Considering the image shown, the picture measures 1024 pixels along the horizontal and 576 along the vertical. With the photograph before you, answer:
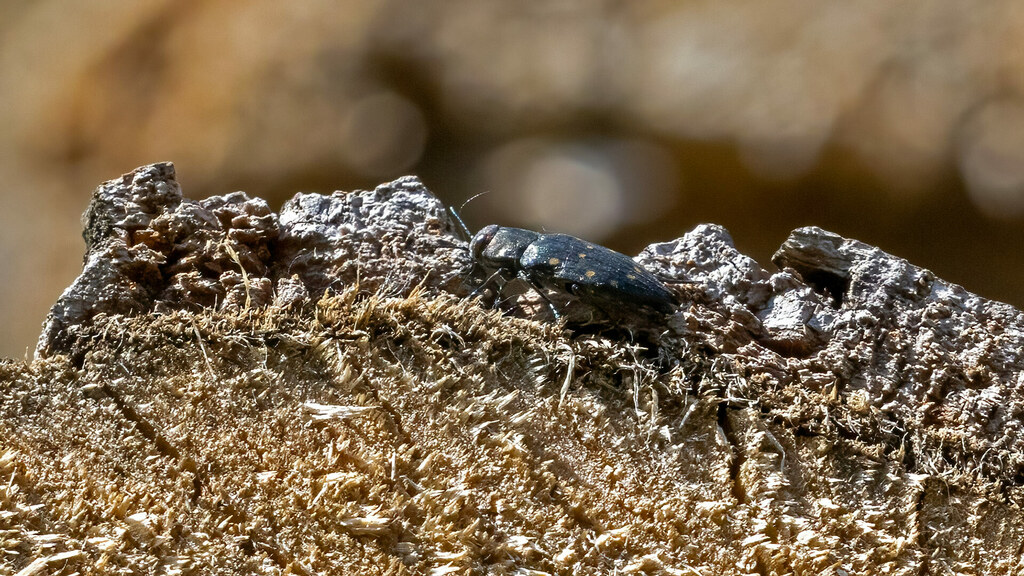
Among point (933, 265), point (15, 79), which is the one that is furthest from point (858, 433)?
point (15, 79)

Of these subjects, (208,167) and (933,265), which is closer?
(933,265)

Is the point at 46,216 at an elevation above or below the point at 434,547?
above

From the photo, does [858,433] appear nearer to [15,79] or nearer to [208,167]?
[208,167]

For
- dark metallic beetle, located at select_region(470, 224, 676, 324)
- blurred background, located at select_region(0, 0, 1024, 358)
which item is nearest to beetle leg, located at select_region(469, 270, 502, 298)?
dark metallic beetle, located at select_region(470, 224, 676, 324)

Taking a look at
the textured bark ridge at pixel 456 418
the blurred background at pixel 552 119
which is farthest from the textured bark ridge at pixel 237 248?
the blurred background at pixel 552 119

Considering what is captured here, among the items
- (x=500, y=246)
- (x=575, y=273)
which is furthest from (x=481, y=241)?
(x=575, y=273)

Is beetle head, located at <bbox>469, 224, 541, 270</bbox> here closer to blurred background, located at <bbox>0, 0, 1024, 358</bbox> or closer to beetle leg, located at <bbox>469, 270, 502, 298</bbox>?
beetle leg, located at <bbox>469, 270, 502, 298</bbox>

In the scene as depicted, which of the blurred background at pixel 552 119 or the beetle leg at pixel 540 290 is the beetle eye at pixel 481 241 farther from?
the blurred background at pixel 552 119
